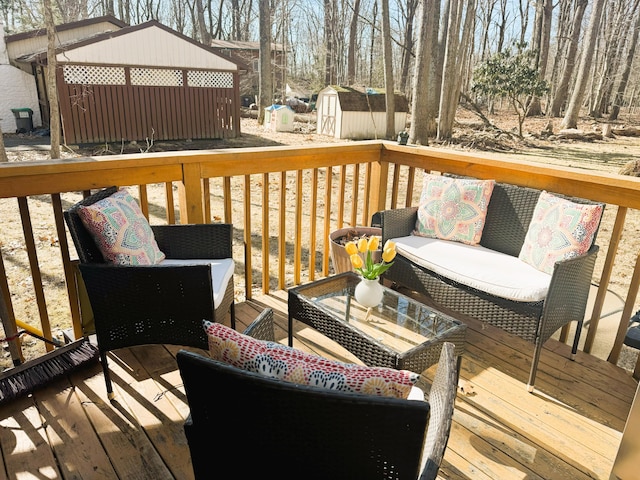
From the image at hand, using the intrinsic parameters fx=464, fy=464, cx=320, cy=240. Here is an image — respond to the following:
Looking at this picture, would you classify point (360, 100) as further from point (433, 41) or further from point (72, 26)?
point (72, 26)

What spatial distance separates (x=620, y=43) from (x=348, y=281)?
94.6 ft

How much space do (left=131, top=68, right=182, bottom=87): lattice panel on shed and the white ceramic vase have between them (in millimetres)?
12891

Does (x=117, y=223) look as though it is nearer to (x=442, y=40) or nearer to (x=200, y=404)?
(x=200, y=404)

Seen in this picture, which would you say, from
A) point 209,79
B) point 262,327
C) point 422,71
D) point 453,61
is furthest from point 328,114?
point 262,327

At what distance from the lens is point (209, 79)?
13969 mm

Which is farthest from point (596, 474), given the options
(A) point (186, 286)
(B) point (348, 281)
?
(A) point (186, 286)

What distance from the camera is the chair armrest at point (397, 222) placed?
3.01 meters

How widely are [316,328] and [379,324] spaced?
299mm

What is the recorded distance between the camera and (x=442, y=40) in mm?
15711

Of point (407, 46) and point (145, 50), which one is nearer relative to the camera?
point (145, 50)

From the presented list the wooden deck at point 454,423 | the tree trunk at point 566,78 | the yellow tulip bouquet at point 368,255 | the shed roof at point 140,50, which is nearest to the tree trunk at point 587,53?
the tree trunk at point 566,78

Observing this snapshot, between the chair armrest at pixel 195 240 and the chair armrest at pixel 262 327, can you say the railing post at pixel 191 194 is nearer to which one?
the chair armrest at pixel 195 240

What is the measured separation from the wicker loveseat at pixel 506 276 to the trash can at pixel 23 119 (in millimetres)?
15212

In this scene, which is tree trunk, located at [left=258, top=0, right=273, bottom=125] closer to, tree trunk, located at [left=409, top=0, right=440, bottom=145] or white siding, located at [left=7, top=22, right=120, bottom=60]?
white siding, located at [left=7, top=22, right=120, bottom=60]
